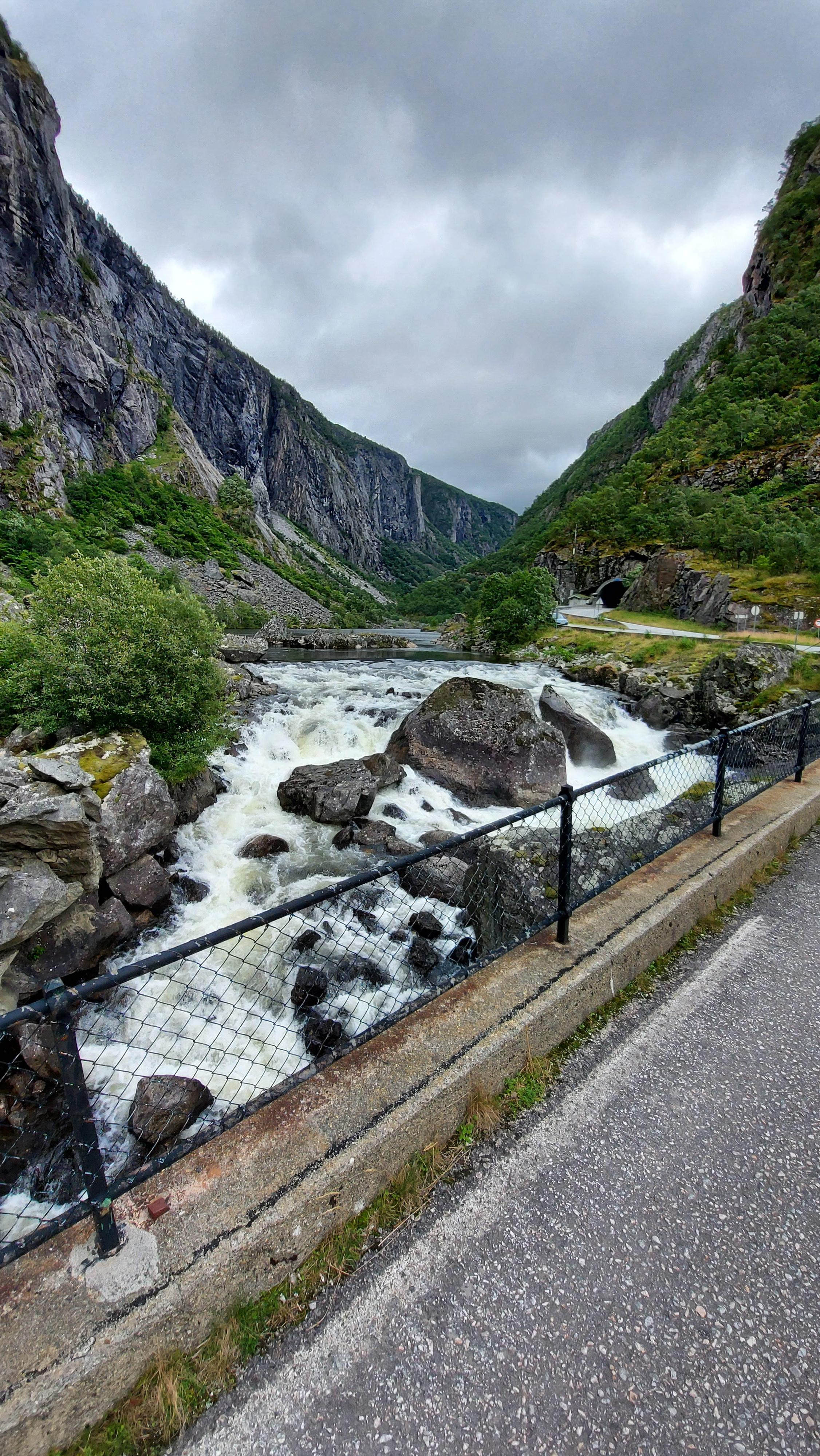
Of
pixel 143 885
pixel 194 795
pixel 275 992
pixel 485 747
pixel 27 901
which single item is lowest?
pixel 275 992

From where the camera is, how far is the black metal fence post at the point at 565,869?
11.4 feet

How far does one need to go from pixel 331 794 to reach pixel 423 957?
4164 millimetres

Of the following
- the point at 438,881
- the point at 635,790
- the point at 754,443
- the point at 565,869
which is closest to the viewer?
the point at 565,869

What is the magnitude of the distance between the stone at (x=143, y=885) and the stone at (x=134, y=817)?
4.0 inches

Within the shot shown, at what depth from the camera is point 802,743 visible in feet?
22.1

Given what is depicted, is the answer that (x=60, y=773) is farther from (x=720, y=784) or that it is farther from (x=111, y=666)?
(x=720, y=784)

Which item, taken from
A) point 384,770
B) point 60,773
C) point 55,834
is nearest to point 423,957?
point 55,834

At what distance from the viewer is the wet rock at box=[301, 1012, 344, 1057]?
480 centimetres

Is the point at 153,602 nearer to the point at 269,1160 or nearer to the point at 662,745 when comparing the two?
the point at 269,1160

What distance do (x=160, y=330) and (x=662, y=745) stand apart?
140551 mm

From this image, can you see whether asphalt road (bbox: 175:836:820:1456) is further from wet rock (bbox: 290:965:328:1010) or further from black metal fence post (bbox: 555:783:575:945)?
wet rock (bbox: 290:965:328:1010)

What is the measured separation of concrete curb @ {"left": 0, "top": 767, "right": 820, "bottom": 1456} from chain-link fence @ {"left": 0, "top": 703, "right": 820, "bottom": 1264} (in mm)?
125

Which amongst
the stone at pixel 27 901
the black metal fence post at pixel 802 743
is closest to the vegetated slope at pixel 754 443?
the black metal fence post at pixel 802 743

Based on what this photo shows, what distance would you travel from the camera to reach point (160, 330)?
4316 inches
